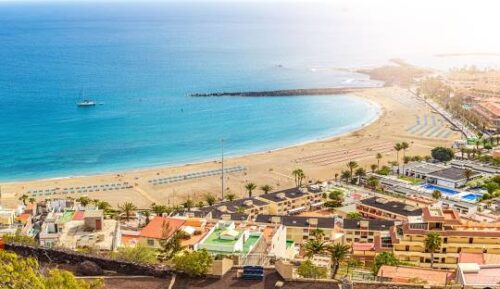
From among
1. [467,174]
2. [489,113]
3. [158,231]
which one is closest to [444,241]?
[158,231]

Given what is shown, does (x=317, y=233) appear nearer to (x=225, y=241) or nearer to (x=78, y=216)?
(x=225, y=241)

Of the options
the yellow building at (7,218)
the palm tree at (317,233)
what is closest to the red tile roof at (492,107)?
the palm tree at (317,233)

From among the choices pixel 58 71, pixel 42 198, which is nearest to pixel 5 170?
pixel 42 198

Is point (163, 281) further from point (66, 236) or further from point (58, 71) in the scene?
point (58, 71)

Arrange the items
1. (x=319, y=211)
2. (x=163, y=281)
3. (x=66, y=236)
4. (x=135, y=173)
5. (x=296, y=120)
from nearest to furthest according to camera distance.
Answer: (x=163, y=281)
(x=66, y=236)
(x=319, y=211)
(x=135, y=173)
(x=296, y=120)

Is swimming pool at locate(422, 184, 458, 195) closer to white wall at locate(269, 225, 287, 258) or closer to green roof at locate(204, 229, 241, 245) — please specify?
white wall at locate(269, 225, 287, 258)

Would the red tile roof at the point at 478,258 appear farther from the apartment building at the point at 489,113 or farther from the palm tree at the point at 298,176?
the apartment building at the point at 489,113
